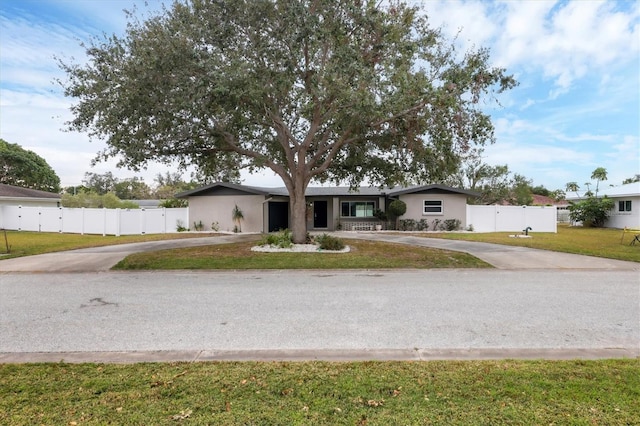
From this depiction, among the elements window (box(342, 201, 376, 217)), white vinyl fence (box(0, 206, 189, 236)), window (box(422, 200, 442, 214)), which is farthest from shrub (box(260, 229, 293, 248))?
window (box(422, 200, 442, 214))

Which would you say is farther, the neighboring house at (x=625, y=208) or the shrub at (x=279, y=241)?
the neighboring house at (x=625, y=208)

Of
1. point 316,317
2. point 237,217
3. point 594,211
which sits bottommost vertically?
point 316,317

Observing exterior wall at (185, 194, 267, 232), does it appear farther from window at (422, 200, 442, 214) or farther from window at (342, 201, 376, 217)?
window at (422, 200, 442, 214)

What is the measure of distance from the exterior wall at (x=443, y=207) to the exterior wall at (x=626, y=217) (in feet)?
40.1

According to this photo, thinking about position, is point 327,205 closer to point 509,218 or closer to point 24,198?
point 509,218

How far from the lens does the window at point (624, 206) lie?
1069 inches

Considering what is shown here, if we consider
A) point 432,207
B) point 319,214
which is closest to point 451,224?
point 432,207

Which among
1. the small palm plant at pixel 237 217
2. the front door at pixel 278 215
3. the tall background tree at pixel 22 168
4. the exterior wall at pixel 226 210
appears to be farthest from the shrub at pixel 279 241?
the tall background tree at pixel 22 168

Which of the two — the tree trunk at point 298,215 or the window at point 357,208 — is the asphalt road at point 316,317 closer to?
the tree trunk at point 298,215

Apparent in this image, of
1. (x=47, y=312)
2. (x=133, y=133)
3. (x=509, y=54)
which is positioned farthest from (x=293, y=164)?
(x=47, y=312)

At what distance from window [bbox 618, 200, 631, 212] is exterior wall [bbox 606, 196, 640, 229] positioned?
23 centimetres

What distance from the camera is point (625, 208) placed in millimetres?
27453

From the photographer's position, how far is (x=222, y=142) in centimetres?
1472

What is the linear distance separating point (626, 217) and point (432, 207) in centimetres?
1491
